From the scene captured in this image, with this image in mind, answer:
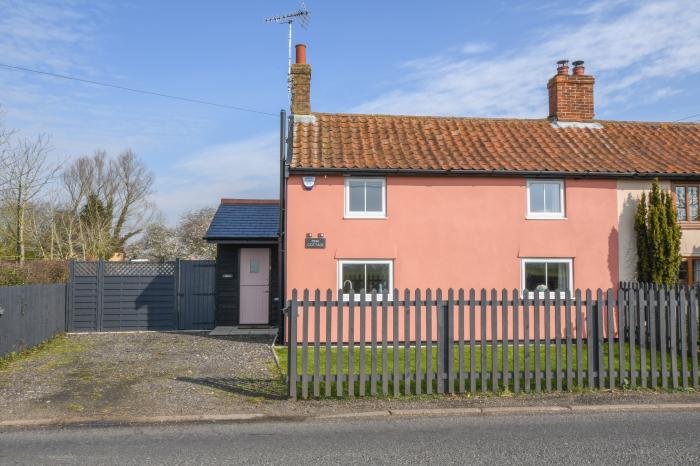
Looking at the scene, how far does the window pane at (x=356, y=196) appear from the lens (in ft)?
46.0

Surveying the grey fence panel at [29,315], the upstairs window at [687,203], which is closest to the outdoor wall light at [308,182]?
the grey fence panel at [29,315]

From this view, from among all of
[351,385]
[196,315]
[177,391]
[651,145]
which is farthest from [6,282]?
[651,145]

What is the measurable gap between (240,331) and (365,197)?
17.1ft

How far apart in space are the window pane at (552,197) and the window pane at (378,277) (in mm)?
4242

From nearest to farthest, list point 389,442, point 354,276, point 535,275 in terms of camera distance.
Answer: point 389,442 < point 354,276 < point 535,275

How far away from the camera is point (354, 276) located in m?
13.9

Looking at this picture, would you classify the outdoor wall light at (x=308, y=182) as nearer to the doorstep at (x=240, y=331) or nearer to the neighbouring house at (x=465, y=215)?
the neighbouring house at (x=465, y=215)

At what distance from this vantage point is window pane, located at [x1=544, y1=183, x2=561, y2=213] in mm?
14484

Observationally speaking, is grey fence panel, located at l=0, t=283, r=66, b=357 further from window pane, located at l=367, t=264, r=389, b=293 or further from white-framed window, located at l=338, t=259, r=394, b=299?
window pane, located at l=367, t=264, r=389, b=293

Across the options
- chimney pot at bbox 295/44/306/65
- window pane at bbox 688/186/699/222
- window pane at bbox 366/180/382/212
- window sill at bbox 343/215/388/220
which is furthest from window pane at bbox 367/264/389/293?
window pane at bbox 688/186/699/222

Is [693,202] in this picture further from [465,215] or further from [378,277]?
[378,277]

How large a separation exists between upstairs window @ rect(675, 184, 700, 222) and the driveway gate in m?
12.3

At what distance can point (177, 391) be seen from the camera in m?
8.70

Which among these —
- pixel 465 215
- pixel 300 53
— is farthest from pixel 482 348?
pixel 300 53
